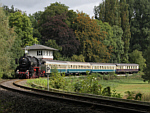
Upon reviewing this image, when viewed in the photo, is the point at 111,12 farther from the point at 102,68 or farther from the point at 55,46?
the point at 102,68

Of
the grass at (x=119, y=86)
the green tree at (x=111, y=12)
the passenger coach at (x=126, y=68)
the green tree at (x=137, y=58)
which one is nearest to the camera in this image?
the grass at (x=119, y=86)

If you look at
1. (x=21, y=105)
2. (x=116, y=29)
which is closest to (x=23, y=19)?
(x=116, y=29)

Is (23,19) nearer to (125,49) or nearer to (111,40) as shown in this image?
(111,40)

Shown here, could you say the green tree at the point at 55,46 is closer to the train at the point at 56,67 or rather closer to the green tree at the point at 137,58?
the train at the point at 56,67

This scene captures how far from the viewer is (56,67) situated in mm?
26328

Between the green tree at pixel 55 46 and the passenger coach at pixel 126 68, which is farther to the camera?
the passenger coach at pixel 126 68

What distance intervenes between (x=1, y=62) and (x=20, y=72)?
282 centimetres

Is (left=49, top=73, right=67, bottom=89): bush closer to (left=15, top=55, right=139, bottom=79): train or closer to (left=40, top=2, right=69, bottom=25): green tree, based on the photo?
(left=15, top=55, right=139, bottom=79): train

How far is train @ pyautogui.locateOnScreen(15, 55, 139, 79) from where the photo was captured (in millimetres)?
33188

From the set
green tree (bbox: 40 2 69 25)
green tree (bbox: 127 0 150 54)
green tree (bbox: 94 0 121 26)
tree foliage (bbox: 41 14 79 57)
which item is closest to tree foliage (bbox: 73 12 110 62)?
tree foliage (bbox: 41 14 79 57)

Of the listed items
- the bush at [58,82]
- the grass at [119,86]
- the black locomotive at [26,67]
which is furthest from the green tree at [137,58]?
the bush at [58,82]

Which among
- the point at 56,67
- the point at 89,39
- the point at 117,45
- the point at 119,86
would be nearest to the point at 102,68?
the point at 89,39

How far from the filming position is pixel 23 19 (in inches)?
2283

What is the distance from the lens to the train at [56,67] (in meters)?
33.2
